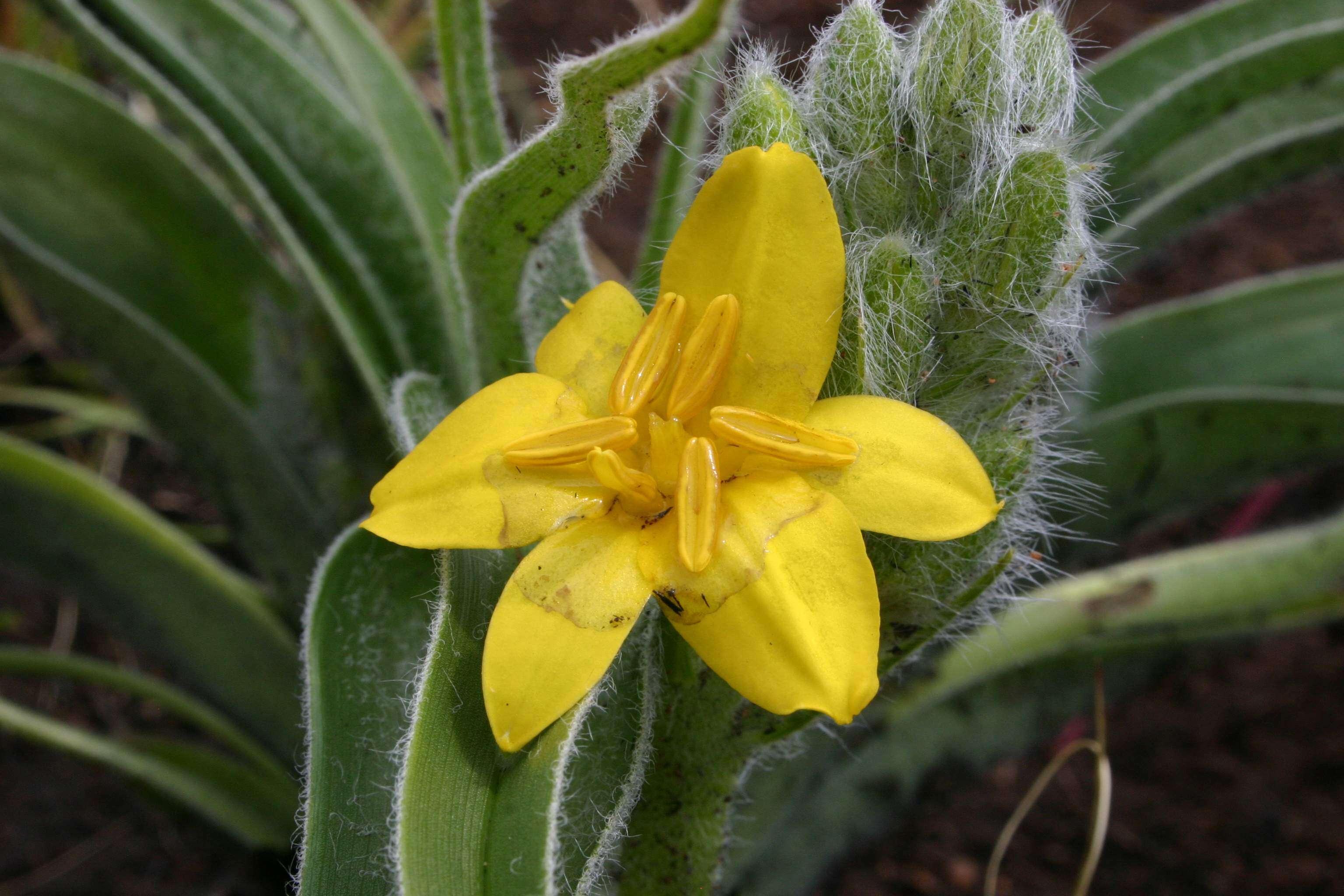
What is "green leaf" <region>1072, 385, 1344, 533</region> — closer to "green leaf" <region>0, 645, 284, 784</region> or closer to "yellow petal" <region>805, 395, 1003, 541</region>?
"yellow petal" <region>805, 395, 1003, 541</region>

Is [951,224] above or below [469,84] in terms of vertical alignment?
below

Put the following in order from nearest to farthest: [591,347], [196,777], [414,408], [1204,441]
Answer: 1. [591,347]
2. [414,408]
3. [1204,441]
4. [196,777]

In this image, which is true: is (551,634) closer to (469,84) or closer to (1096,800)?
(469,84)

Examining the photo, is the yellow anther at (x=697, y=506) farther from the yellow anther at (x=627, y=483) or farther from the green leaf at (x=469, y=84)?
A: the green leaf at (x=469, y=84)

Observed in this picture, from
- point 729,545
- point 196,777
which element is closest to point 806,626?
point 729,545

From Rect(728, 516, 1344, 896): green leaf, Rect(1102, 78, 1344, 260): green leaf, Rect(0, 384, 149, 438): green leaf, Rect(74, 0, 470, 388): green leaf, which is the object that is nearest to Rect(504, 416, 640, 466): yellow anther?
Rect(74, 0, 470, 388): green leaf

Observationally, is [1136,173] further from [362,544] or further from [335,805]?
[335,805]

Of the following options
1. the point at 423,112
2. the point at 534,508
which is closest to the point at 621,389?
the point at 534,508
